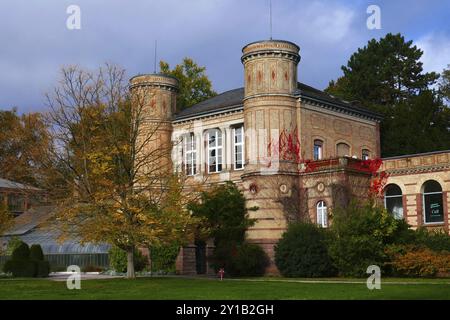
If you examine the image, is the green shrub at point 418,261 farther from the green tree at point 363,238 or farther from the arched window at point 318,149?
the arched window at point 318,149

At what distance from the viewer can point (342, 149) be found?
4419cm

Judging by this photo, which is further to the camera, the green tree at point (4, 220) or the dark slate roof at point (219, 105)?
the dark slate roof at point (219, 105)

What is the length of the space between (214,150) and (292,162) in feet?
25.7

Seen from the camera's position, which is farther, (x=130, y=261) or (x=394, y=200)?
(x=394, y=200)

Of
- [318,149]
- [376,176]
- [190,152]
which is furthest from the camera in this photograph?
[190,152]

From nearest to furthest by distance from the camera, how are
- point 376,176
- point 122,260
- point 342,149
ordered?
point 376,176 < point 122,260 < point 342,149

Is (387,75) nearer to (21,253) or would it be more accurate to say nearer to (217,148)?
(217,148)

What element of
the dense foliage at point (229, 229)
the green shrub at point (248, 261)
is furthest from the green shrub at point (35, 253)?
the green shrub at point (248, 261)

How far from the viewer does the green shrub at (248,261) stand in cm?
3650

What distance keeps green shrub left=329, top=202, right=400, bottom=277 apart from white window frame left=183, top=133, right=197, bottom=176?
53.2ft

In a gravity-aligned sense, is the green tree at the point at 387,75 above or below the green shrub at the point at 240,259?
above

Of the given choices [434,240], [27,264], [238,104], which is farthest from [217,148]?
[434,240]

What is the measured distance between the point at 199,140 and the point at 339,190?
12.9 m

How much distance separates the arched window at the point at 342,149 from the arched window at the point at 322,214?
6.51m
